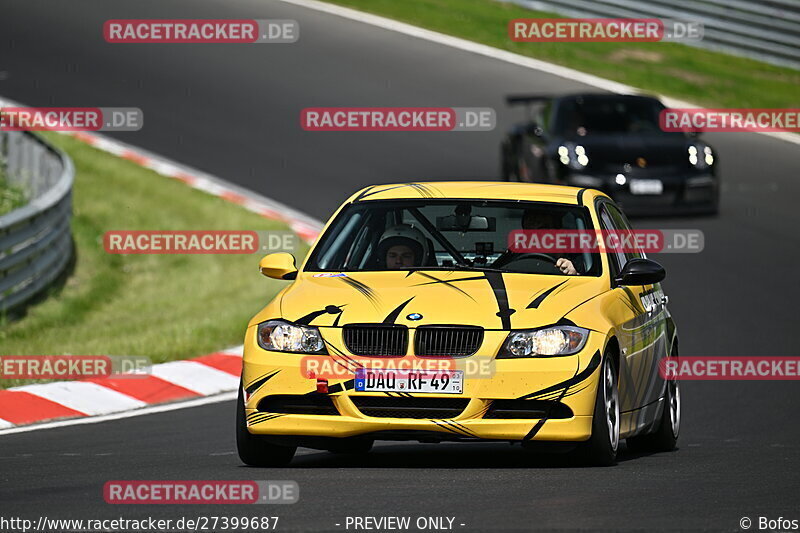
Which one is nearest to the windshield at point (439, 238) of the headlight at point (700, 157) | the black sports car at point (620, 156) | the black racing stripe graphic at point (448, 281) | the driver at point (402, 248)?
the driver at point (402, 248)

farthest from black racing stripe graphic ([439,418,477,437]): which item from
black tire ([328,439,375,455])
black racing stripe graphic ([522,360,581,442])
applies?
black tire ([328,439,375,455])

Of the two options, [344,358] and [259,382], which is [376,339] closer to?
[344,358]

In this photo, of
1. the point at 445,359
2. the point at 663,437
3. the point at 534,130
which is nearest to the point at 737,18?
the point at 534,130

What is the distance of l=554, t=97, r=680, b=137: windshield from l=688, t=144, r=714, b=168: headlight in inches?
24.1

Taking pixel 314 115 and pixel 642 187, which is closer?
pixel 642 187

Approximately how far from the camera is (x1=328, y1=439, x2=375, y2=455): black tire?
28.4ft

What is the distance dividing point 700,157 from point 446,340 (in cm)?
1250

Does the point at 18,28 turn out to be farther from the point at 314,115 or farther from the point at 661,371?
the point at 661,371

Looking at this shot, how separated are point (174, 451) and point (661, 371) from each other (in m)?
2.84

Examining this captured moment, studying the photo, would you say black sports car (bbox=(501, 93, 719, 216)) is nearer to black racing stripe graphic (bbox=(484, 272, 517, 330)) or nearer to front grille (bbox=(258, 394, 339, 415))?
black racing stripe graphic (bbox=(484, 272, 517, 330))

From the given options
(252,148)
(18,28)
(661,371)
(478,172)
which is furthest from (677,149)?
(18,28)

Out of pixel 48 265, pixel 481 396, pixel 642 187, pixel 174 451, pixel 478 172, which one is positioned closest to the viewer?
pixel 481 396

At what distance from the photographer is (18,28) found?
100 ft

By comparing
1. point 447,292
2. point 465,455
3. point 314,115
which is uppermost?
point 314,115
